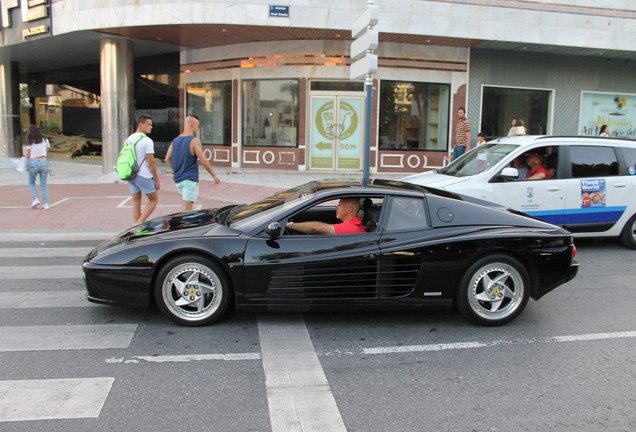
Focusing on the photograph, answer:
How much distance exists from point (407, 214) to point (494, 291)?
1029mm

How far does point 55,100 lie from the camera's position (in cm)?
2586

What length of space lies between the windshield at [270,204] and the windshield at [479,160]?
11.7 ft

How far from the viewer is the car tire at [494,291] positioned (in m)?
4.61

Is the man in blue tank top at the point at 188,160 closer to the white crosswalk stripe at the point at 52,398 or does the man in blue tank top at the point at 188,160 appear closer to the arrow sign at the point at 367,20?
the arrow sign at the point at 367,20

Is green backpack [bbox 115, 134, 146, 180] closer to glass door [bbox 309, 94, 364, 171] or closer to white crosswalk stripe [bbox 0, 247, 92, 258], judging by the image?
white crosswalk stripe [bbox 0, 247, 92, 258]

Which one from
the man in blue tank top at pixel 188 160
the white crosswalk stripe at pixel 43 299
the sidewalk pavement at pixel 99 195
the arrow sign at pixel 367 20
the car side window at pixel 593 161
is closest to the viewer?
the white crosswalk stripe at pixel 43 299

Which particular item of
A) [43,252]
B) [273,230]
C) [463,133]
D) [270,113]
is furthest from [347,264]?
[270,113]

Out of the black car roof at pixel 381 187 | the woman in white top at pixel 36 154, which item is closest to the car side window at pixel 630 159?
the black car roof at pixel 381 187

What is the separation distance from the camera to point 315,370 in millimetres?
3814

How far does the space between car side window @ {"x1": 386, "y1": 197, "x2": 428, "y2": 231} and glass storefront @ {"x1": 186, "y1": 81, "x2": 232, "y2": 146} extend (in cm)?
1321

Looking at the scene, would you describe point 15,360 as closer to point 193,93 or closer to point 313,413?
point 313,413

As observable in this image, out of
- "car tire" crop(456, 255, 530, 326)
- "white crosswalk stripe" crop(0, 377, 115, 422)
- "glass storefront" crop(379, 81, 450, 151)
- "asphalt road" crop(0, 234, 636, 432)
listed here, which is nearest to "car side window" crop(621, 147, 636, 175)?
"asphalt road" crop(0, 234, 636, 432)

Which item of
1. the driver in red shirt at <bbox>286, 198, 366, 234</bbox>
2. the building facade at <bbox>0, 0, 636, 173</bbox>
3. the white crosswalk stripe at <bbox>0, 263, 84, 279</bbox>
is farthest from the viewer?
the building facade at <bbox>0, 0, 636, 173</bbox>

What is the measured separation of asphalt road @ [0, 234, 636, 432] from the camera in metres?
3.18
